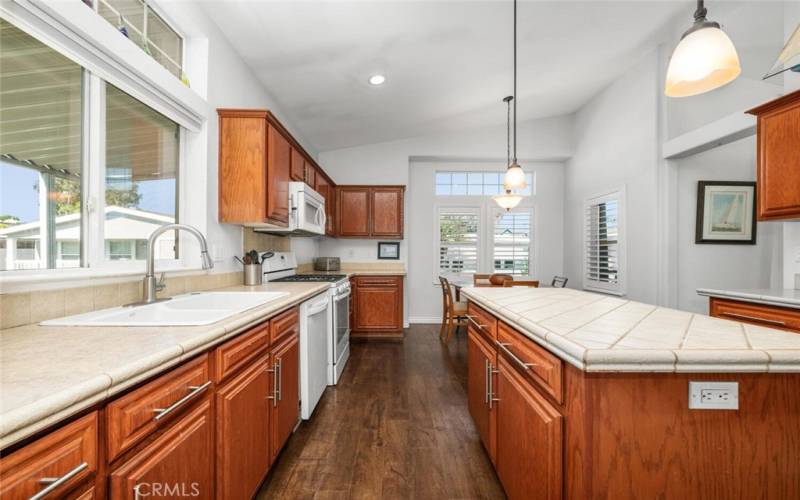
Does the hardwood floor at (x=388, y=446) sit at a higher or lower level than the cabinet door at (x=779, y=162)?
lower

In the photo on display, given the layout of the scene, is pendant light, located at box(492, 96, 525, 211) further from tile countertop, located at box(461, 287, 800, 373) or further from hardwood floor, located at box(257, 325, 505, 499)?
tile countertop, located at box(461, 287, 800, 373)

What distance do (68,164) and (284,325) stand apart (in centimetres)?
118

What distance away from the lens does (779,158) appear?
6.99ft

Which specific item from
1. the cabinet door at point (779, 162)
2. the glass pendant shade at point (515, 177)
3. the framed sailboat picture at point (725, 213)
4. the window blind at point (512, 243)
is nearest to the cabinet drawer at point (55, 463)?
the glass pendant shade at point (515, 177)

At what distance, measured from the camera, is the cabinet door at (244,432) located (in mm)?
1128

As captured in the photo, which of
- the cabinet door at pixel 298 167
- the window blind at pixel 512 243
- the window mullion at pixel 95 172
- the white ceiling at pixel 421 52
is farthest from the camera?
the window blind at pixel 512 243

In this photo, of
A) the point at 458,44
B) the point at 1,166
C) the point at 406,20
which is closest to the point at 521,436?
the point at 1,166

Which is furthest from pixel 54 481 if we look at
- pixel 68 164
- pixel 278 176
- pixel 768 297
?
pixel 768 297

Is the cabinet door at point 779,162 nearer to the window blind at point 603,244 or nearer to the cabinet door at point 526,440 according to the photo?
the window blind at point 603,244

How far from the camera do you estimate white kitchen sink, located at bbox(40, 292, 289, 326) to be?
1.08 metres

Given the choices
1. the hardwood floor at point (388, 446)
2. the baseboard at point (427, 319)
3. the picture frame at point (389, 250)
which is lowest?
the hardwood floor at point (388, 446)

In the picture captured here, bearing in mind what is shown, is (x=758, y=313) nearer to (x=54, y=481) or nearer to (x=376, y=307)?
(x=54, y=481)

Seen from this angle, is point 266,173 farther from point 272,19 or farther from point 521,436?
point 521,436
